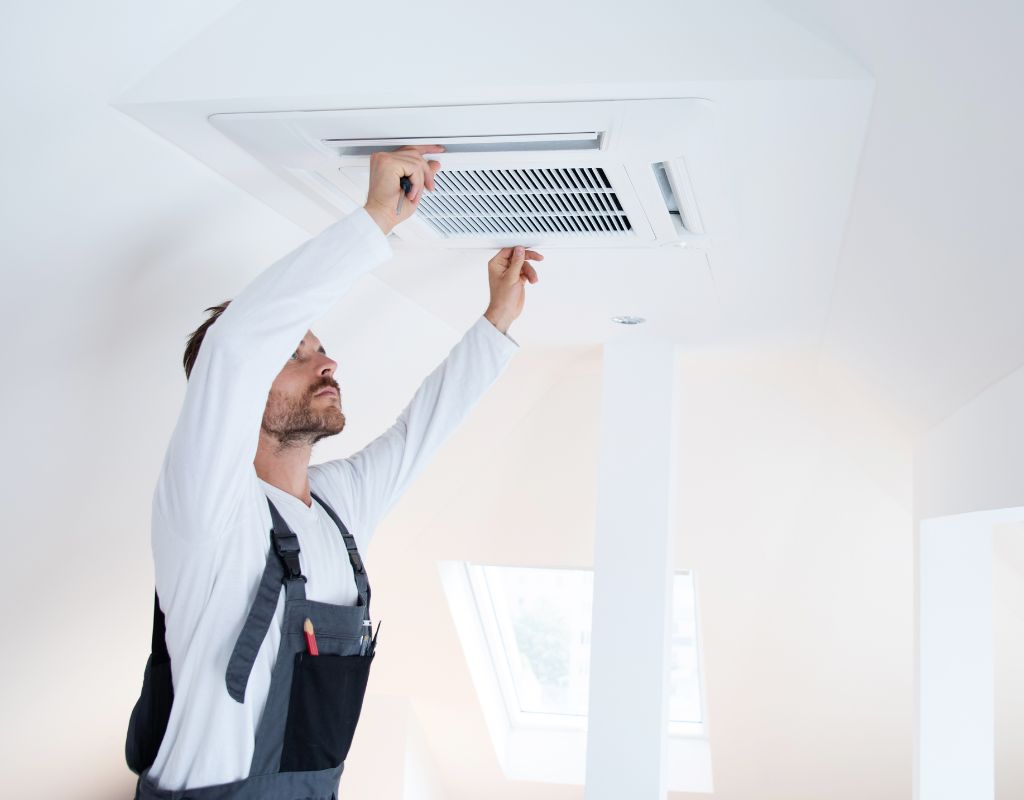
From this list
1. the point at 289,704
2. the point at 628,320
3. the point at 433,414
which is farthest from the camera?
the point at 628,320

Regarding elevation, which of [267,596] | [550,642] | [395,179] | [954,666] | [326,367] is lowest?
[550,642]

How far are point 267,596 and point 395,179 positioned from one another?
726mm

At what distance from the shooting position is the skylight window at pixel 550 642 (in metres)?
5.75

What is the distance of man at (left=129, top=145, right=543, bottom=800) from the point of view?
1.54 m

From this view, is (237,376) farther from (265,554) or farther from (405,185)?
(405,185)

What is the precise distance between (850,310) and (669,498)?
98cm

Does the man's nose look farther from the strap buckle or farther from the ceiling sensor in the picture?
the ceiling sensor

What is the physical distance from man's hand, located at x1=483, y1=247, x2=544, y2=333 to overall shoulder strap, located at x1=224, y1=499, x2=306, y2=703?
0.81m

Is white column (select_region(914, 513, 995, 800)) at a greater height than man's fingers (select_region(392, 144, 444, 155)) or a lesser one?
lesser

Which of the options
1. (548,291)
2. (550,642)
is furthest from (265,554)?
(550,642)

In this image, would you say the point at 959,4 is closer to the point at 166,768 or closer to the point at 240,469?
the point at 240,469

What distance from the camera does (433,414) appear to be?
227 cm

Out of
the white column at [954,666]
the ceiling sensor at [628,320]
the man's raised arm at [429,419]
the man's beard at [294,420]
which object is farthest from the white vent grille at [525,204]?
the white column at [954,666]

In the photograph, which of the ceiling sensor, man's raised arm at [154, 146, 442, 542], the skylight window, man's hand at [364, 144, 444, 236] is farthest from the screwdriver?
the skylight window
